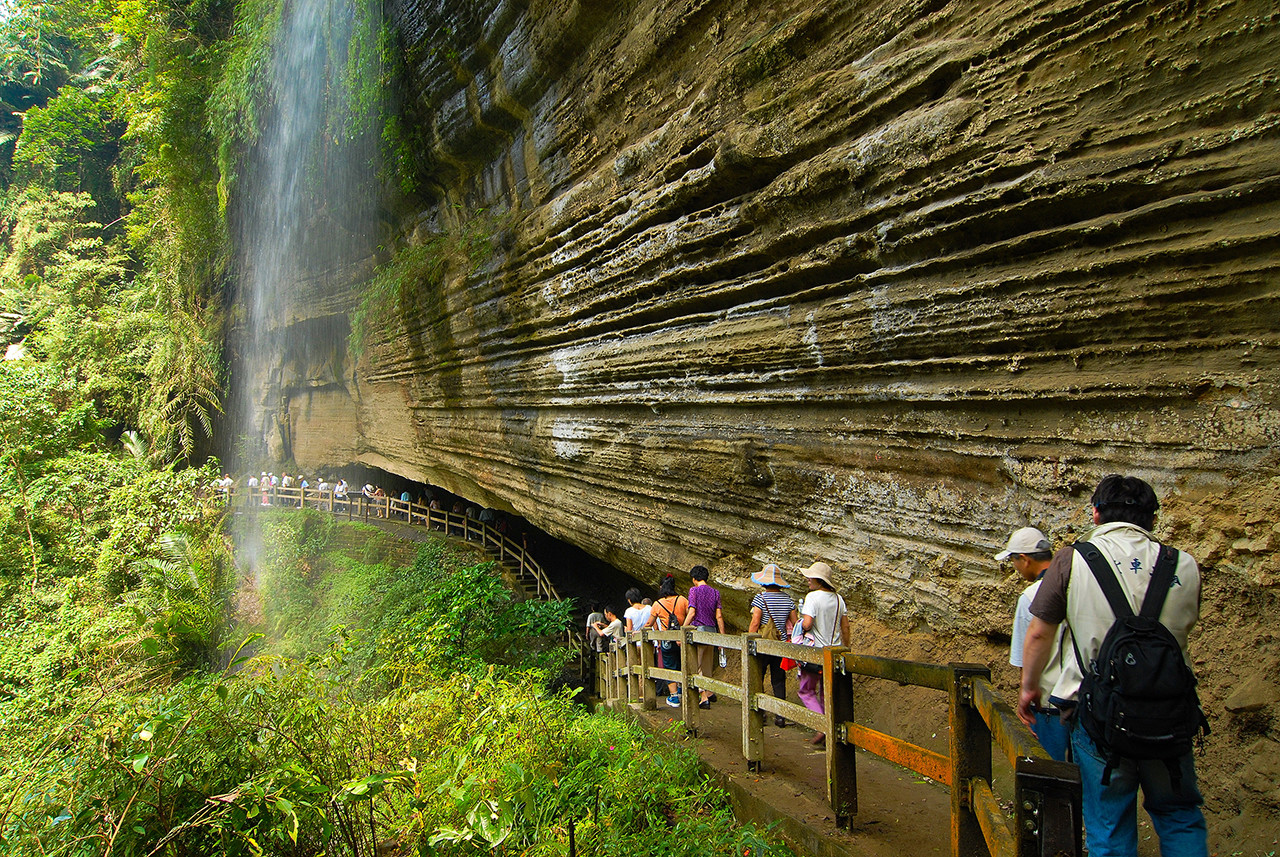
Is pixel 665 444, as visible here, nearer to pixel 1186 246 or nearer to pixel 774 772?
pixel 774 772

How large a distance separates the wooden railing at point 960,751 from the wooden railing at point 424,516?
5.74 metres

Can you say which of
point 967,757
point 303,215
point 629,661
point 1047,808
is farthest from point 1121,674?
point 303,215

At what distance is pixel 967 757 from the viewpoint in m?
2.27

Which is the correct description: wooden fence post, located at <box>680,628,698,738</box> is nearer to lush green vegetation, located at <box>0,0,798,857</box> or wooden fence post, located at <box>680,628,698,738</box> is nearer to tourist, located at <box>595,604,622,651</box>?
lush green vegetation, located at <box>0,0,798,857</box>

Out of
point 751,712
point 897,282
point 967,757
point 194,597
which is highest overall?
point 897,282

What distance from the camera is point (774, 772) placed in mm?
4020

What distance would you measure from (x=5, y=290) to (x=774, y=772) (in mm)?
27399

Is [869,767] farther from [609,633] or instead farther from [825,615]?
[609,633]

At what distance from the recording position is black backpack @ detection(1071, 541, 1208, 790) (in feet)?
6.33

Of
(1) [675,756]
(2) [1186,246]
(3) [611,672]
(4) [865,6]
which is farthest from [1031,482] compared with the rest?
(3) [611,672]

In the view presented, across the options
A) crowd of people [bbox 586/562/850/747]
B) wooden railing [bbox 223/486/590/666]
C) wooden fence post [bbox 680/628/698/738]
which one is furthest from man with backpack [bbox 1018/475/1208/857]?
wooden railing [bbox 223/486/590/666]

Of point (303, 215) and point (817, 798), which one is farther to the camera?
point (303, 215)

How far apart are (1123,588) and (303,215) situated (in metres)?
17.4

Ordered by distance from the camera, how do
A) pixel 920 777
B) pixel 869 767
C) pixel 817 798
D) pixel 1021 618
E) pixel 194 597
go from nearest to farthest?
pixel 1021 618 → pixel 817 798 → pixel 920 777 → pixel 869 767 → pixel 194 597
